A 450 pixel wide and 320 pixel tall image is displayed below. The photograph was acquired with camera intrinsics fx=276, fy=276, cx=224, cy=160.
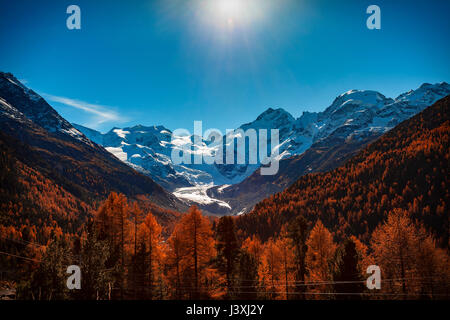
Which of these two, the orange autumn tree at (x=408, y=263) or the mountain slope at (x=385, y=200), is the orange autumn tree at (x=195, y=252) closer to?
the orange autumn tree at (x=408, y=263)

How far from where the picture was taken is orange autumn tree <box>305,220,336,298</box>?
4766cm

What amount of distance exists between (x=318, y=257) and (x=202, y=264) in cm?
2330

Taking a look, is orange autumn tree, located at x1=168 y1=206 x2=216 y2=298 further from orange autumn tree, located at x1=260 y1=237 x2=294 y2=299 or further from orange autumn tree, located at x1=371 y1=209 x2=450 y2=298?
orange autumn tree, located at x1=371 y1=209 x2=450 y2=298

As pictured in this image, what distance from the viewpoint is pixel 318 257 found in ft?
163

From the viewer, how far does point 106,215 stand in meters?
44.2

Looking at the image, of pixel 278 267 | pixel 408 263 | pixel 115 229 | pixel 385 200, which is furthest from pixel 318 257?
pixel 385 200

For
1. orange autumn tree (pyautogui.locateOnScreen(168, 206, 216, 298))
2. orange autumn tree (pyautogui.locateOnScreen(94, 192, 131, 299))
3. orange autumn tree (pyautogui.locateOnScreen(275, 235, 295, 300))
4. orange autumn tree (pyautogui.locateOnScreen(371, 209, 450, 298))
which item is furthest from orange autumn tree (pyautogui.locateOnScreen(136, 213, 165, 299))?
orange autumn tree (pyautogui.locateOnScreen(371, 209, 450, 298))

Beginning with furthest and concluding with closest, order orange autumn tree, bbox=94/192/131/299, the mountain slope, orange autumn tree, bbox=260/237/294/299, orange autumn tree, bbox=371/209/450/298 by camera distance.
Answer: the mountain slope
orange autumn tree, bbox=260/237/294/299
orange autumn tree, bbox=94/192/131/299
orange autumn tree, bbox=371/209/450/298

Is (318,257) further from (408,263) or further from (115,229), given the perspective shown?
(115,229)

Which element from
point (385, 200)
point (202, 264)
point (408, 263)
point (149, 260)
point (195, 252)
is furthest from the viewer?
point (385, 200)

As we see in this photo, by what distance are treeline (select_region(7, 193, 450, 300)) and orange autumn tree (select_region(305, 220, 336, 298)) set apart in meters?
0.16
